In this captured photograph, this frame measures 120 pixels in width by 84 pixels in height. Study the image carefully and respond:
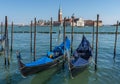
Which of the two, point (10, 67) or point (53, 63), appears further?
point (10, 67)

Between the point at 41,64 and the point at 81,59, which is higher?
the point at 81,59

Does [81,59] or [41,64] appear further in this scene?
[81,59]

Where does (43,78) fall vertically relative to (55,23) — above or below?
below

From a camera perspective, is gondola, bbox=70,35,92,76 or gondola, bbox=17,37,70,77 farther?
gondola, bbox=70,35,92,76

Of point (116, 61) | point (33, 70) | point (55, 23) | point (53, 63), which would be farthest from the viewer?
point (55, 23)

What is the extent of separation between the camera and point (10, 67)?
1532 cm

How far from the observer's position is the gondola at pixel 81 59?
491 inches

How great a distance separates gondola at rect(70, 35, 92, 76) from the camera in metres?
12.5

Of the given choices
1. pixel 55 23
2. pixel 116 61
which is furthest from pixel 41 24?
pixel 116 61

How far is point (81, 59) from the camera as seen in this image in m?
13.4

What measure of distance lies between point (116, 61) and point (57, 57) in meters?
5.29

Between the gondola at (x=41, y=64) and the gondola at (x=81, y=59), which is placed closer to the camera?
the gondola at (x=41, y=64)

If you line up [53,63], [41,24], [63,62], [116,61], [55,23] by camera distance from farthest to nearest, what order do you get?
[41,24]
[55,23]
[116,61]
[63,62]
[53,63]

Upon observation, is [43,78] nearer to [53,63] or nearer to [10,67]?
[53,63]
